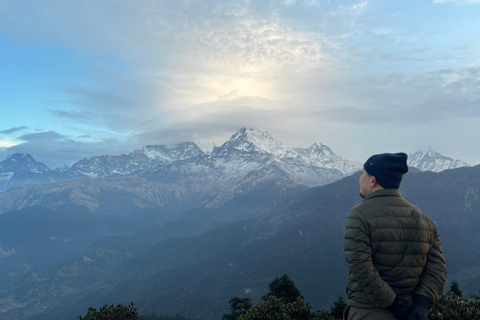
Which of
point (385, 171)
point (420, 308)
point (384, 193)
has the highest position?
point (385, 171)

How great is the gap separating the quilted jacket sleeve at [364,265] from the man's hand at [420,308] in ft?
1.94

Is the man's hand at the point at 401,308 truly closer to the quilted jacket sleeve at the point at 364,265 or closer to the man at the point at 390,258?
the man at the point at 390,258

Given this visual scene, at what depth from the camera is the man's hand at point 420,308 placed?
7.19 metres

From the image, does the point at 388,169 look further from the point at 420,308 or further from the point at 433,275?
the point at 420,308

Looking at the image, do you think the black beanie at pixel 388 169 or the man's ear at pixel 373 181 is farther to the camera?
the man's ear at pixel 373 181

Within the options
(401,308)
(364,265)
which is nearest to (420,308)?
(401,308)

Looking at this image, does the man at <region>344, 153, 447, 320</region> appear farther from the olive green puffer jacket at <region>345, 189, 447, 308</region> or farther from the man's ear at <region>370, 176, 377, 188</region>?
the man's ear at <region>370, 176, 377, 188</region>

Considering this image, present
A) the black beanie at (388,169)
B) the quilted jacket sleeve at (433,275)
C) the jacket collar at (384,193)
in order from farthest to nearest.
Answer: the black beanie at (388,169) → the jacket collar at (384,193) → the quilted jacket sleeve at (433,275)

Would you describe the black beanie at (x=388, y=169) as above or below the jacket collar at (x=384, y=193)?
above


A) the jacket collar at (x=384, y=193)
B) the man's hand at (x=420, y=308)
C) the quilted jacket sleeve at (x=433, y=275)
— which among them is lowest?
the man's hand at (x=420, y=308)

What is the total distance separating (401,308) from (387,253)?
1114 mm

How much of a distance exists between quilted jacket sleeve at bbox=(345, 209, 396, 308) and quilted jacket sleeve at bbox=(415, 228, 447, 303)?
86cm

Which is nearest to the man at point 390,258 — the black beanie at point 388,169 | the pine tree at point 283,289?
the black beanie at point 388,169

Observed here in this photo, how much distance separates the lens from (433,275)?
25.2 ft
